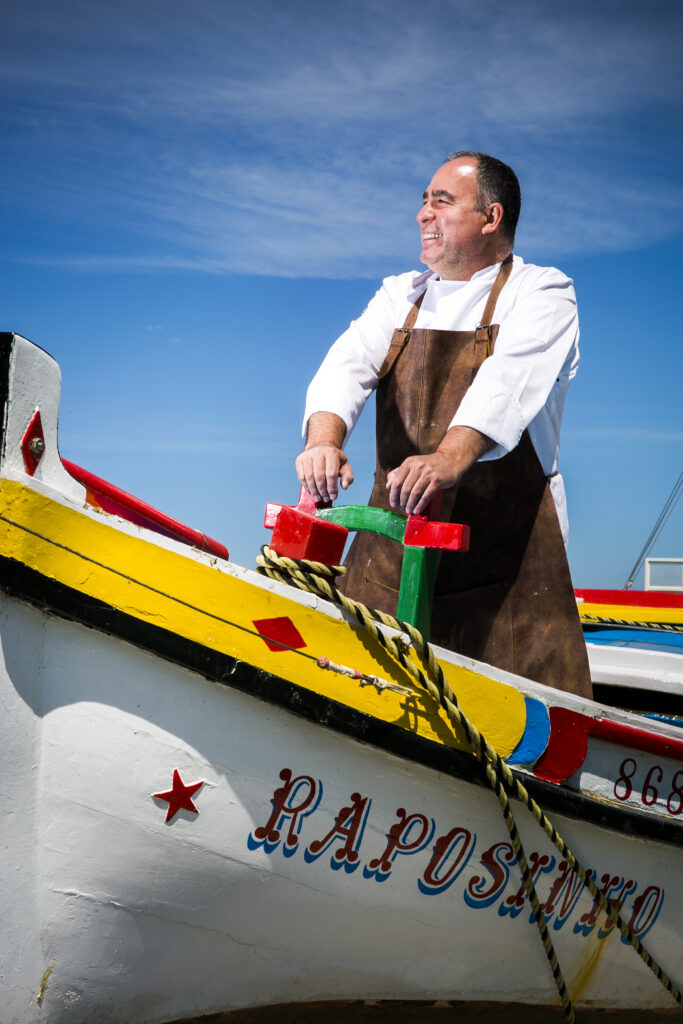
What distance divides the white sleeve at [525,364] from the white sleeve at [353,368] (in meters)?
0.45

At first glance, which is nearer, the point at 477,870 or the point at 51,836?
the point at 51,836

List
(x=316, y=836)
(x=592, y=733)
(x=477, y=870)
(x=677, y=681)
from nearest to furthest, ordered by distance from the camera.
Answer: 1. (x=316, y=836)
2. (x=477, y=870)
3. (x=592, y=733)
4. (x=677, y=681)

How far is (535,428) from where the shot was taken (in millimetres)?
2949

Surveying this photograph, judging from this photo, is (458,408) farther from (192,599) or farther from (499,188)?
(192,599)

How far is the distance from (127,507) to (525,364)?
1191mm

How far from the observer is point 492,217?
3018mm

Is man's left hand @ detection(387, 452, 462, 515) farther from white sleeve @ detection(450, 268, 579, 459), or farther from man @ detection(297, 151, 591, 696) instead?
man @ detection(297, 151, 591, 696)

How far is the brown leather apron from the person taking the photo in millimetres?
2949

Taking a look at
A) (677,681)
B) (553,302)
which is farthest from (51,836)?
(677,681)

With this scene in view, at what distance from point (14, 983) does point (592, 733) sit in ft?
5.28

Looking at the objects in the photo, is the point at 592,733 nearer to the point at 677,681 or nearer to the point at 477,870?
the point at 477,870

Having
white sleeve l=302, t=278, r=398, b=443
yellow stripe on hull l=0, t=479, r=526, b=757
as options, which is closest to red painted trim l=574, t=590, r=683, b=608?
white sleeve l=302, t=278, r=398, b=443

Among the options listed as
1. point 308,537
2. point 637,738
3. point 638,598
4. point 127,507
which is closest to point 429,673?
point 308,537

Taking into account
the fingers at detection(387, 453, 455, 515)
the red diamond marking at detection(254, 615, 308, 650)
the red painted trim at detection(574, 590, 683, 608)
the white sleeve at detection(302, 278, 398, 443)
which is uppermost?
the red painted trim at detection(574, 590, 683, 608)
